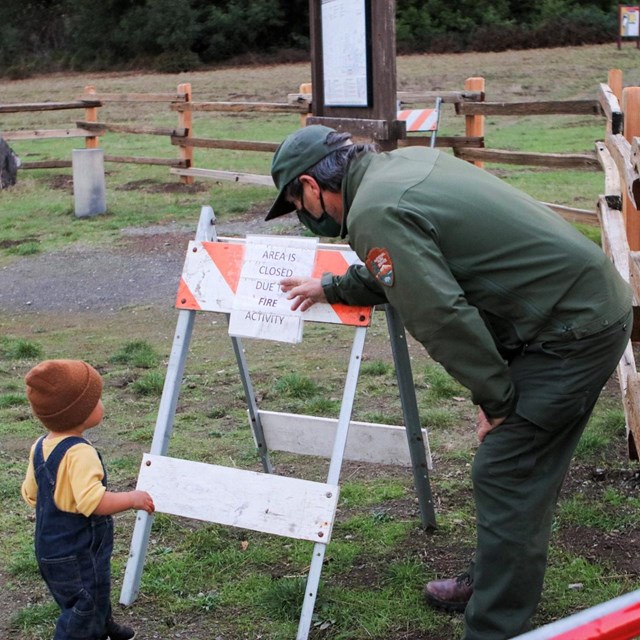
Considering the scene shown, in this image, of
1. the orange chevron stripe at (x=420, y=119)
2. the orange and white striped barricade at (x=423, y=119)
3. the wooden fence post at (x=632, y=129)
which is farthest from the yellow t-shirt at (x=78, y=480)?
the orange chevron stripe at (x=420, y=119)

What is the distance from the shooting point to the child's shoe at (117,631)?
3403 mm

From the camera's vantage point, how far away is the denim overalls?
310 centimetres

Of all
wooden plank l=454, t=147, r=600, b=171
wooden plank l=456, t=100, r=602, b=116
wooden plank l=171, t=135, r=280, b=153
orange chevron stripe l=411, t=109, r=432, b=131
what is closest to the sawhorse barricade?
wooden plank l=454, t=147, r=600, b=171

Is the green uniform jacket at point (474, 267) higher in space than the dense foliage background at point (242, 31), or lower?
lower

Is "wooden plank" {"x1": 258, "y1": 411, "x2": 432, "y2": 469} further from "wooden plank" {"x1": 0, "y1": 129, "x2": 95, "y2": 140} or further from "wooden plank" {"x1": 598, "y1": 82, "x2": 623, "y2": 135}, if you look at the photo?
"wooden plank" {"x1": 0, "y1": 129, "x2": 95, "y2": 140}

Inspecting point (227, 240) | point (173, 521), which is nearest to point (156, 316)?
point (173, 521)

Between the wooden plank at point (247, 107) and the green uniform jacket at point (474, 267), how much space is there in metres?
10.7

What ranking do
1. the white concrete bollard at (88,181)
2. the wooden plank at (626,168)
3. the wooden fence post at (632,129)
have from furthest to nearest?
Result: the white concrete bollard at (88,181) < the wooden fence post at (632,129) < the wooden plank at (626,168)

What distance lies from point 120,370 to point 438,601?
12.0 feet

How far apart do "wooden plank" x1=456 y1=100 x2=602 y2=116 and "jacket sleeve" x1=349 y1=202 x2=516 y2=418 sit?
25.2ft

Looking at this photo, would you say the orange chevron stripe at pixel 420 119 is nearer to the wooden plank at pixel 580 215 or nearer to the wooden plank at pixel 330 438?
the wooden plank at pixel 580 215

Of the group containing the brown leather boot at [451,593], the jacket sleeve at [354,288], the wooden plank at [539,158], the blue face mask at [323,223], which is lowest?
the brown leather boot at [451,593]

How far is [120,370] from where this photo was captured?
6828mm

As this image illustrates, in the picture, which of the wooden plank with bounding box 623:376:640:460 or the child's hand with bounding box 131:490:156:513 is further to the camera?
the wooden plank with bounding box 623:376:640:460
